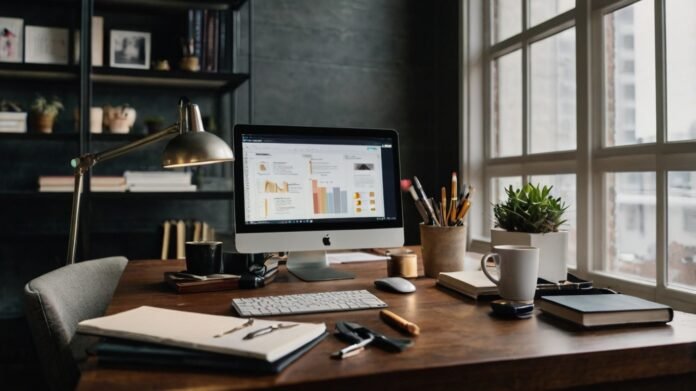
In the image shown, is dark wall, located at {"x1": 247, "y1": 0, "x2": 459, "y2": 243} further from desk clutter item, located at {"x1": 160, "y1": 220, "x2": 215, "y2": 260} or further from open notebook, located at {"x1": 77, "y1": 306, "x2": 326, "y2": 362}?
open notebook, located at {"x1": 77, "y1": 306, "x2": 326, "y2": 362}

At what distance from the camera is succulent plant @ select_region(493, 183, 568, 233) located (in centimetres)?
143

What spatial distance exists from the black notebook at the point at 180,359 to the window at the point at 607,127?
1.73 meters

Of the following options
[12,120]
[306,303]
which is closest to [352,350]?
[306,303]

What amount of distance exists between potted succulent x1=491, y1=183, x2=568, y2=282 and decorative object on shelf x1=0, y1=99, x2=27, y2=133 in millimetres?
2531

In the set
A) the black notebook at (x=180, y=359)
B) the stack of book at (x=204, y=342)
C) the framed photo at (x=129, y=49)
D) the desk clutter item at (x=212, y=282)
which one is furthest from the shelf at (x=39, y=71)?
the black notebook at (x=180, y=359)

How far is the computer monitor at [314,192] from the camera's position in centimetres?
159

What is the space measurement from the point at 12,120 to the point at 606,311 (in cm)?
289

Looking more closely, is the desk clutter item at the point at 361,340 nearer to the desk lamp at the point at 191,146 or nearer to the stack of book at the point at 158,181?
the desk lamp at the point at 191,146

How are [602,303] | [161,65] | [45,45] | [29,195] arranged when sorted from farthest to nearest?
[161,65] → [45,45] → [29,195] → [602,303]

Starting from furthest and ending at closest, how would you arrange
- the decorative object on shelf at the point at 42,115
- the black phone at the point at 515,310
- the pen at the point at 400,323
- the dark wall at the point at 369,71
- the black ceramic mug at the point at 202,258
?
the dark wall at the point at 369,71 → the decorative object on shelf at the point at 42,115 → the black ceramic mug at the point at 202,258 → the black phone at the point at 515,310 → the pen at the point at 400,323

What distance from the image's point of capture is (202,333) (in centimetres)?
88

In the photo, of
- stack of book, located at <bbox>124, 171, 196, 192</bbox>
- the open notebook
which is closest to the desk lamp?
the open notebook

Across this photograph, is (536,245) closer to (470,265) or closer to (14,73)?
(470,265)

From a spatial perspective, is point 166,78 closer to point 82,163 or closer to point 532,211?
point 82,163
